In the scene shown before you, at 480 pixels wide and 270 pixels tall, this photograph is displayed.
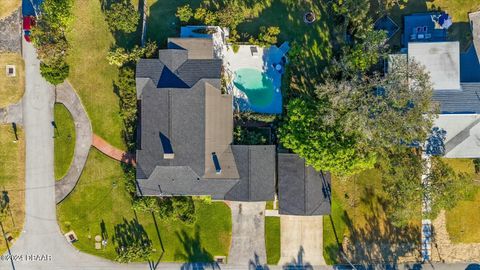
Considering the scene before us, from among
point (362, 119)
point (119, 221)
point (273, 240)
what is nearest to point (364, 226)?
point (273, 240)

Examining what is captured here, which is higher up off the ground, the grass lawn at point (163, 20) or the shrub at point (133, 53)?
the grass lawn at point (163, 20)

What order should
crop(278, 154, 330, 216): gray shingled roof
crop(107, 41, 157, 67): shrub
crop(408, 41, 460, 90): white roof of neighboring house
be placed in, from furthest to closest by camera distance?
crop(107, 41, 157, 67): shrub < crop(278, 154, 330, 216): gray shingled roof < crop(408, 41, 460, 90): white roof of neighboring house

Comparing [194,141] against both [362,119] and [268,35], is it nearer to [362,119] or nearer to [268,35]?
[268,35]

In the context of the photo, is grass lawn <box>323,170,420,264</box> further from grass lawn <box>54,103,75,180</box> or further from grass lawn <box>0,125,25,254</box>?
grass lawn <box>0,125,25,254</box>

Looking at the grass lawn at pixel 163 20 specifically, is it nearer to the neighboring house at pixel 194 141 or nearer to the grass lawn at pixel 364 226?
the neighboring house at pixel 194 141

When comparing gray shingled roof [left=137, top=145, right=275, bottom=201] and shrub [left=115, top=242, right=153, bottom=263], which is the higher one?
gray shingled roof [left=137, top=145, right=275, bottom=201]

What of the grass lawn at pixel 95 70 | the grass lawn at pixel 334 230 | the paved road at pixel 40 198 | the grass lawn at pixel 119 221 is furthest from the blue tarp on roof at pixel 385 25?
the paved road at pixel 40 198

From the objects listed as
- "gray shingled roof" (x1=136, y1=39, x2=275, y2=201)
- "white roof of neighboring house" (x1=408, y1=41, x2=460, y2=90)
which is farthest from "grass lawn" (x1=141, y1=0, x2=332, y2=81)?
"white roof of neighboring house" (x1=408, y1=41, x2=460, y2=90)
